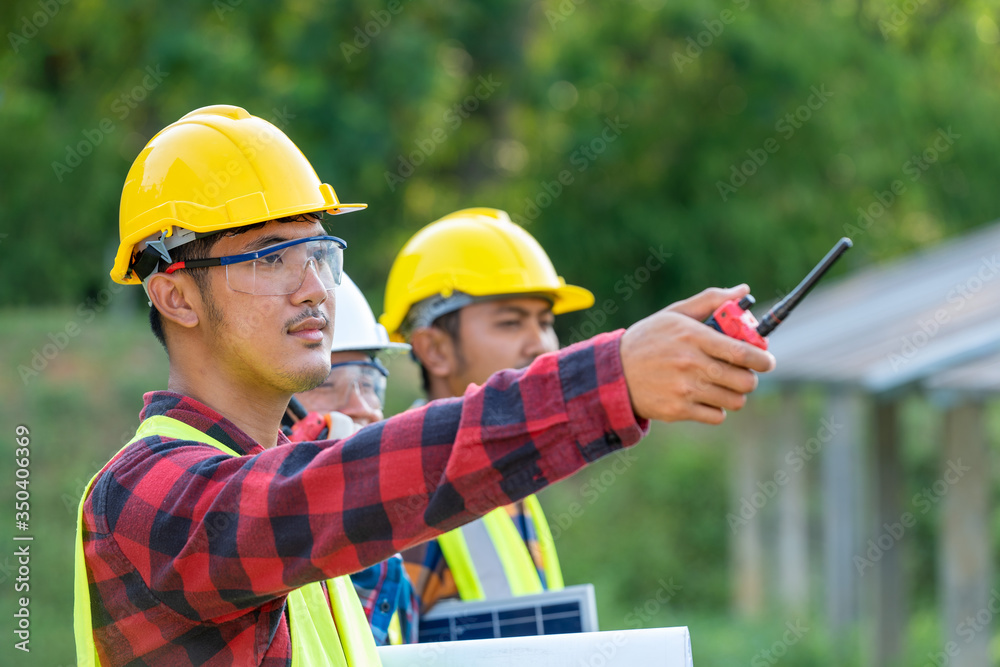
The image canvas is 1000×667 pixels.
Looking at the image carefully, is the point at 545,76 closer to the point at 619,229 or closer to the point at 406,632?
the point at 619,229

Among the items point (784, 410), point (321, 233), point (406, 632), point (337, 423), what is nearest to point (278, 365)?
point (321, 233)

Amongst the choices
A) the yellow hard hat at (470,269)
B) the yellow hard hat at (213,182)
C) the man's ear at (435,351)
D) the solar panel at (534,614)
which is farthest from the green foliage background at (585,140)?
the yellow hard hat at (213,182)

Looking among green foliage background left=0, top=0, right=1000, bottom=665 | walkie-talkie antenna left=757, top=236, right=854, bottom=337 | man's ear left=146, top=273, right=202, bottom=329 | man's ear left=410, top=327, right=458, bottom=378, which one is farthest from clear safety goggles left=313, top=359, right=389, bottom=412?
green foliage background left=0, top=0, right=1000, bottom=665

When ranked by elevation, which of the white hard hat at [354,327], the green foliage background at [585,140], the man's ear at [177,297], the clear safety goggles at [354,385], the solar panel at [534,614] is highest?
the green foliage background at [585,140]

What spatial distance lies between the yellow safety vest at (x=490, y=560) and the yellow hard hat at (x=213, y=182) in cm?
152

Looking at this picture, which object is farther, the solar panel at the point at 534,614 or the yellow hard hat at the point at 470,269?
the yellow hard hat at the point at 470,269

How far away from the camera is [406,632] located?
9.74 ft

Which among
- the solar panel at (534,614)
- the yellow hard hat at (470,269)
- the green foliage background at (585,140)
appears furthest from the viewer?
the green foliage background at (585,140)

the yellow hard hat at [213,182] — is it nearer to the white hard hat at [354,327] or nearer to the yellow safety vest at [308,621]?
the yellow safety vest at [308,621]

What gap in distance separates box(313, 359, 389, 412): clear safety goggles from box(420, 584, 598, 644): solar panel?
69cm

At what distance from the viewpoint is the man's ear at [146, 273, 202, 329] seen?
6.56ft

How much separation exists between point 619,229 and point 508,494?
1871 centimetres

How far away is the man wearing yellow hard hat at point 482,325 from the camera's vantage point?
3.41m

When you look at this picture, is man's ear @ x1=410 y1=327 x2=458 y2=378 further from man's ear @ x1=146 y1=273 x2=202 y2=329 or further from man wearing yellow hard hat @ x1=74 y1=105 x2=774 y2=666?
man's ear @ x1=146 y1=273 x2=202 y2=329
